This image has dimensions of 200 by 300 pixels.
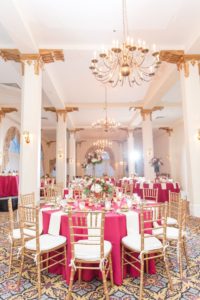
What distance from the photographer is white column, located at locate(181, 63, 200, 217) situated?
19.5 ft

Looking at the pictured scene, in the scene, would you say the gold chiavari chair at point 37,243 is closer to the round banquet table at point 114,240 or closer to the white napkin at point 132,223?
the round banquet table at point 114,240

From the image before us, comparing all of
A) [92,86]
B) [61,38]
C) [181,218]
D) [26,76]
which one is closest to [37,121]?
[26,76]

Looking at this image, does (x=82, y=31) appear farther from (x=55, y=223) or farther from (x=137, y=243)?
(x=137, y=243)

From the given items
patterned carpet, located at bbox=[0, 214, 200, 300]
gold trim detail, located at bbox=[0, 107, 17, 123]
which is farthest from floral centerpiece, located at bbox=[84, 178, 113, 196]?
gold trim detail, located at bbox=[0, 107, 17, 123]

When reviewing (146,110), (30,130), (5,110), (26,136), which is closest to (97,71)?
(30,130)

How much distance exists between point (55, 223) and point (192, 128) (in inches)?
198

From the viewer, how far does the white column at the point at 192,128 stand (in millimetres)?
5953

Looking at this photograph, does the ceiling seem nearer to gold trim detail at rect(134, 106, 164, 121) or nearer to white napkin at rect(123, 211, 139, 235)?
gold trim detail at rect(134, 106, 164, 121)

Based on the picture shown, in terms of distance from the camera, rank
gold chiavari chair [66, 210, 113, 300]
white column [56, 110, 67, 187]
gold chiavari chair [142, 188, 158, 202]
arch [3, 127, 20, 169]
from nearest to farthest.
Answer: gold chiavari chair [66, 210, 113, 300]
gold chiavari chair [142, 188, 158, 202]
white column [56, 110, 67, 187]
arch [3, 127, 20, 169]

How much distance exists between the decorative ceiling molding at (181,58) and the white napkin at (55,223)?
562 cm

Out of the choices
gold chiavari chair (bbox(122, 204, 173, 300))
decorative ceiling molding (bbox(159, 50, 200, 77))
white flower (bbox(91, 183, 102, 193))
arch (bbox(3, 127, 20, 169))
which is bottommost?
gold chiavari chair (bbox(122, 204, 173, 300))

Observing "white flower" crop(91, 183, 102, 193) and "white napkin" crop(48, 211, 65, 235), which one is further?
"white flower" crop(91, 183, 102, 193)

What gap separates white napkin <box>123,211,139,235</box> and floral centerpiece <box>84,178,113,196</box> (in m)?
0.67

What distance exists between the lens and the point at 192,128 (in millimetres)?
6184
